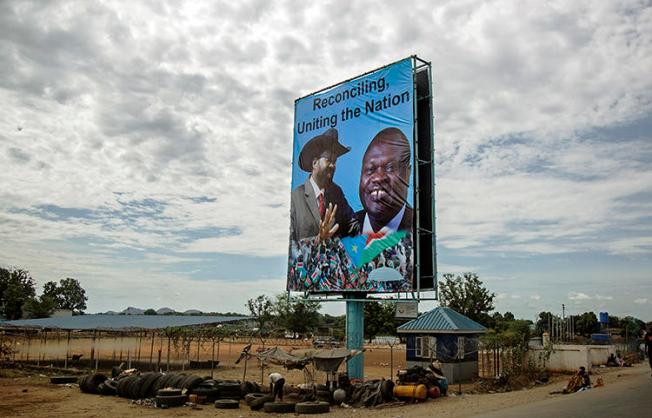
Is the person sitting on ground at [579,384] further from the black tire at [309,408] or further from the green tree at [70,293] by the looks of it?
the green tree at [70,293]

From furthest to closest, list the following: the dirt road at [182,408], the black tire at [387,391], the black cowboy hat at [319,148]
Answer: the black cowboy hat at [319,148] < the black tire at [387,391] < the dirt road at [182,408]

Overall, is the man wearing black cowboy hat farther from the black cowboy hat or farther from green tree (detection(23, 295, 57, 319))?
green tree (detection(23, 295, 57, 319))

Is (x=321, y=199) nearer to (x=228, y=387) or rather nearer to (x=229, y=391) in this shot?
(x=228, y=387)

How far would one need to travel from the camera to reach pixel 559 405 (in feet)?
55.7

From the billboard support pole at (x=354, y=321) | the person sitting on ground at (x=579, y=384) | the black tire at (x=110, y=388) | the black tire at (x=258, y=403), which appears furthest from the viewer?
the billboard support pole at (x=354, y=321)

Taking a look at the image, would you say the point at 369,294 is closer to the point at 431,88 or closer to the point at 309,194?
the point at 309,194

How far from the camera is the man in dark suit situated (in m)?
25.0

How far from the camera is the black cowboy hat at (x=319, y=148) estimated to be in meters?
28.4

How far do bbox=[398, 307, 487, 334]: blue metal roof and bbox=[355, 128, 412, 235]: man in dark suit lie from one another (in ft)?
29.9

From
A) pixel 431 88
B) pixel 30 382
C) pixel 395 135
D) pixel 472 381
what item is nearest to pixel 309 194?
pixel 395 135

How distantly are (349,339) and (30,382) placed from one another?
17616 mm

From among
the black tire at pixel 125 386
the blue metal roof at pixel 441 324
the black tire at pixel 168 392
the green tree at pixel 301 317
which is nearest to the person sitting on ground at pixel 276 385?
the black tire at pixel 168 392

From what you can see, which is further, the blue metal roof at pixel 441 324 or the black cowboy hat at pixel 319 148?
the blue metal roof at pixel 441 324

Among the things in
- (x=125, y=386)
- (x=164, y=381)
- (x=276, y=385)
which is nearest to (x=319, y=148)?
(x=276, y=385)
